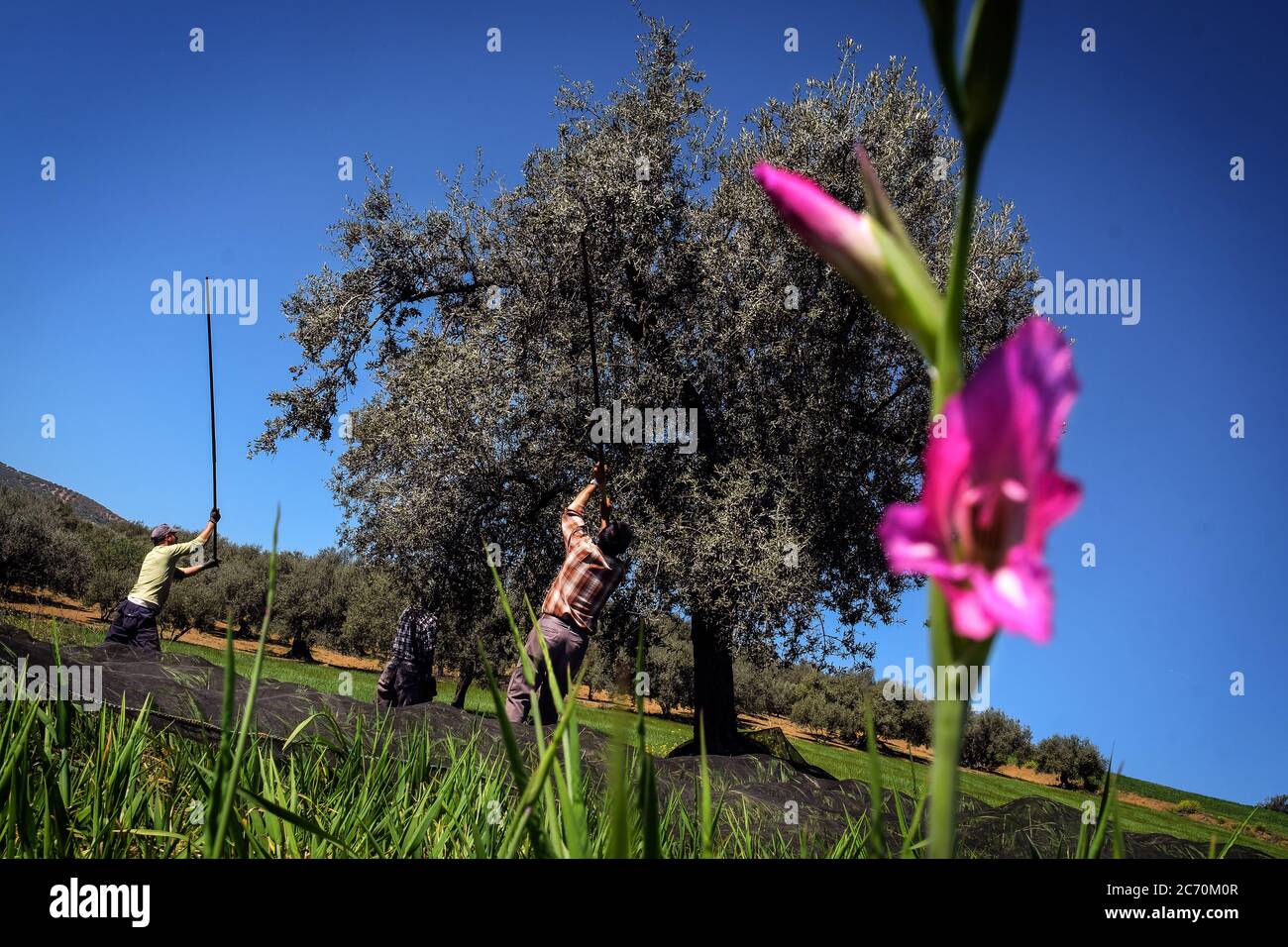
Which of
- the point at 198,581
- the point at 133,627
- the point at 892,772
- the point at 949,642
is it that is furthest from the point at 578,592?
the point at 198,581

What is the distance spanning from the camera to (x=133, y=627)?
10086 mm

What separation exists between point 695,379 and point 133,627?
365 inches

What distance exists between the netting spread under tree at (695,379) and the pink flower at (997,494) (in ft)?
40.7

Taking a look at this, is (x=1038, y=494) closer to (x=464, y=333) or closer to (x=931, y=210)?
(x=931, y=210)

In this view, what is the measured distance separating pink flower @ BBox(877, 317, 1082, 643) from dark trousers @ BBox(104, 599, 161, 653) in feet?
38.1

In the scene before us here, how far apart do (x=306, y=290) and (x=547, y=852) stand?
17785mm

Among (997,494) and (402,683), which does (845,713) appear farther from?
(997,494)

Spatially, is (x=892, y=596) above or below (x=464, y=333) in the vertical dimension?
below

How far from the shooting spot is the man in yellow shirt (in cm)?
1007

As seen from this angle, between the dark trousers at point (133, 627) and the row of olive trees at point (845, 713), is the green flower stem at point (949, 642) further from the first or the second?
the row of olive trees at point (845, 713)

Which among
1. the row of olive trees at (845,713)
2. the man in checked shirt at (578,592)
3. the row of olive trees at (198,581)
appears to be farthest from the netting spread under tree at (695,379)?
the row of olive trees at (198,581)

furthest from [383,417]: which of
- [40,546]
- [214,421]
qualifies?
[40,546]

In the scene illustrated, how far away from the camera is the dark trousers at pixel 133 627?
1005cm

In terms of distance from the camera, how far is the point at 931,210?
14594mm
